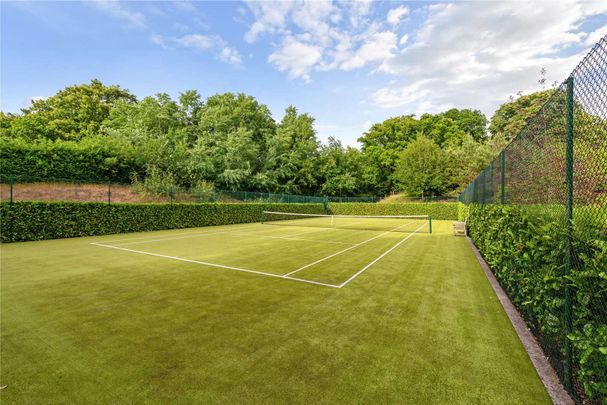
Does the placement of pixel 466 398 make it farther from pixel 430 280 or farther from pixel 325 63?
pixel 325 63

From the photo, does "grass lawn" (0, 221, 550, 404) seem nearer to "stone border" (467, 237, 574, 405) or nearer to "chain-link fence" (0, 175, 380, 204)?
"stone border" (467, 237, 574, 405)

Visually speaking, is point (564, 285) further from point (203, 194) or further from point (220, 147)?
point (220, 147)

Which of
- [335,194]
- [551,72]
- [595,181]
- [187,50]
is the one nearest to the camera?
[595,181]

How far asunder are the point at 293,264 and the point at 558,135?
568 cm

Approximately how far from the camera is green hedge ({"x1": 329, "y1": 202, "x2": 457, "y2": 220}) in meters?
29.5

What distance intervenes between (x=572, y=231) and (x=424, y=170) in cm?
4147

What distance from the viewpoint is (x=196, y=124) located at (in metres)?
37.0

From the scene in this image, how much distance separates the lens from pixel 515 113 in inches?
1811

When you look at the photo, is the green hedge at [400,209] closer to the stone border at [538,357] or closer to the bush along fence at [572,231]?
the stone border at [538,357]

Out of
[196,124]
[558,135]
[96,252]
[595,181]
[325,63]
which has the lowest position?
[96,252]

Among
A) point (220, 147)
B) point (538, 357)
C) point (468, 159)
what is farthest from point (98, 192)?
point (468, 159)

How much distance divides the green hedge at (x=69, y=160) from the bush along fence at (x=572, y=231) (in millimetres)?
22032

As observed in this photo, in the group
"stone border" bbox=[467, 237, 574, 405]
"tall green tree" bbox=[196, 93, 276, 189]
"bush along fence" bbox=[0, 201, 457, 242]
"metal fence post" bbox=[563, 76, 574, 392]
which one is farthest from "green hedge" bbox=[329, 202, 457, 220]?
"metal fence post" bbox=[563, 76, 574, 392]

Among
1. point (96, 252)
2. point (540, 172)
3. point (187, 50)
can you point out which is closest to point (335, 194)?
point (187, 50)
